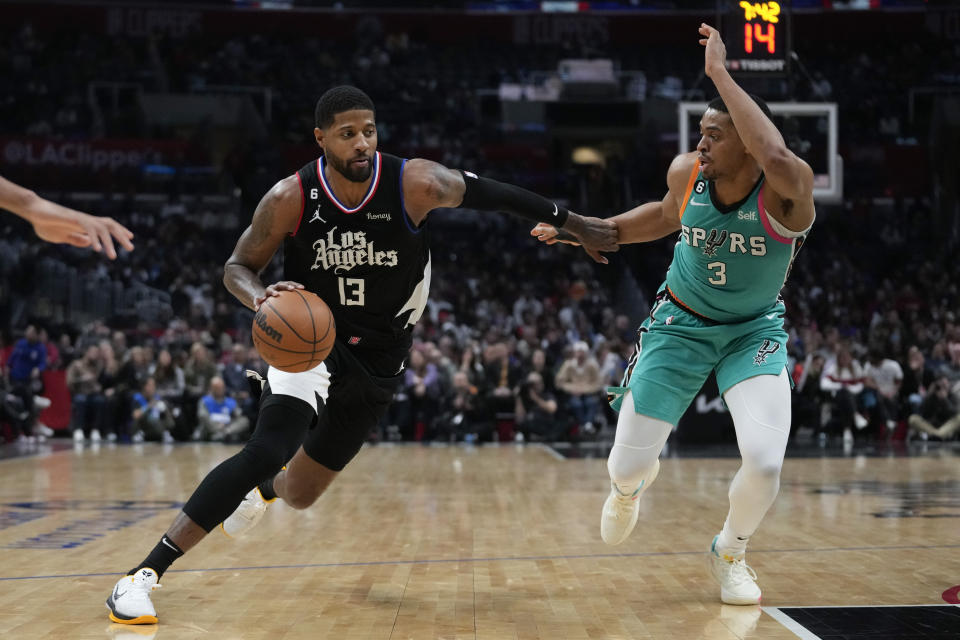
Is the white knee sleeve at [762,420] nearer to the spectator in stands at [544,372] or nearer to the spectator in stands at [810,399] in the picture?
the spectator in stands at [544,372]

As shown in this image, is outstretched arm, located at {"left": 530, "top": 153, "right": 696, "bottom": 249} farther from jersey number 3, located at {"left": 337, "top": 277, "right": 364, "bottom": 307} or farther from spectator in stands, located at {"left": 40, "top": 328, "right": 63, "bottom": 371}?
spectator in stands, located at {"left": 40, "top": 328, "right": 63, "bottom": 371}

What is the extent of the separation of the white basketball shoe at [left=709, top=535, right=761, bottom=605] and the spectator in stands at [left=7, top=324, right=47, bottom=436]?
13117 mm

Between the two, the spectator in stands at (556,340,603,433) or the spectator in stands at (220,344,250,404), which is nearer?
the spectator in stands at (556,340,603,433)

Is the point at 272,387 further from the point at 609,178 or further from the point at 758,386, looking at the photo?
the point at 609,178

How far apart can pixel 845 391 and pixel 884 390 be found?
66cm

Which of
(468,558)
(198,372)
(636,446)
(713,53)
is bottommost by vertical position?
(198,372)

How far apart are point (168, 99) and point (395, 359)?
2434 centimetres

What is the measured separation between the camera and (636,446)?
481cm

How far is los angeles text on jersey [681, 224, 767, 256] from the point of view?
4.62 metres

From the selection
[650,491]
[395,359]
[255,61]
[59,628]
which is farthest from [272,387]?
[255,61]

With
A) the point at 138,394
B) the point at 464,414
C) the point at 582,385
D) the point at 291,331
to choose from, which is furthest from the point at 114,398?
the point at 291,331

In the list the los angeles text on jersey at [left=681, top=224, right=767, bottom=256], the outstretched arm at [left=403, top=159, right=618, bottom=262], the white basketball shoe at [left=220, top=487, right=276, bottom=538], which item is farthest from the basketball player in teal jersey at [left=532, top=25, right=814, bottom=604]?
the white basketball shoe at [left=220, top=487, right=276, bottom=538]

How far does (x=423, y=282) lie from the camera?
16.6ft

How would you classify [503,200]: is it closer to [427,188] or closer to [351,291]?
[427,188]
